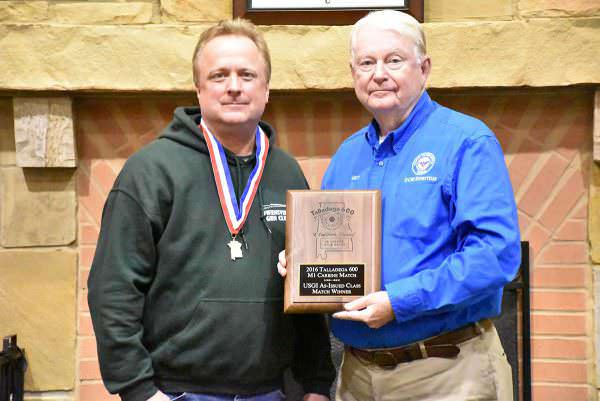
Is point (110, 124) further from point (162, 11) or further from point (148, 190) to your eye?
point (148, 190)

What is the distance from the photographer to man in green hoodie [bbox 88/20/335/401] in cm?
161

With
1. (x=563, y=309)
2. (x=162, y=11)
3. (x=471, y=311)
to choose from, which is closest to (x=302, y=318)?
(x=471, y=311)

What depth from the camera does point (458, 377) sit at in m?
1.59

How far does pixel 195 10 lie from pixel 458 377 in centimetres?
154

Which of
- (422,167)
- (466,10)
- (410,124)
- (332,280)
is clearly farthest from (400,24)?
(466,10)

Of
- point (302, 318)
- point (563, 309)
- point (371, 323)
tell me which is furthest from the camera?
point (563, 309)

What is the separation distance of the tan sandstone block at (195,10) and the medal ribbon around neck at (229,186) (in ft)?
2.87

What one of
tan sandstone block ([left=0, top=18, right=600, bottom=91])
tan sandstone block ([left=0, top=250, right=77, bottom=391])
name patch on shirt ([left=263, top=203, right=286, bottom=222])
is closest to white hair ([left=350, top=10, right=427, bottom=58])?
name patch on shirt ([left=263, top=203, right=286, bottom=222])

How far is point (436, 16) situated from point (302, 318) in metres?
1.21

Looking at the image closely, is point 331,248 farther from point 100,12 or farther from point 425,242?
point 100,12

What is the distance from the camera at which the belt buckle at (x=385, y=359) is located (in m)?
1.62

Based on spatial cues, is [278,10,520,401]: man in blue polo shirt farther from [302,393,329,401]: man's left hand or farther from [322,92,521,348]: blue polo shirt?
[302,393,329,401]: man's left hand

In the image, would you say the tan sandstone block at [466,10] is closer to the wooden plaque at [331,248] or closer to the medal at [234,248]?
the wooden plaque at [331,248]

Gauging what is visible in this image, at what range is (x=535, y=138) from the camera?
253cm
